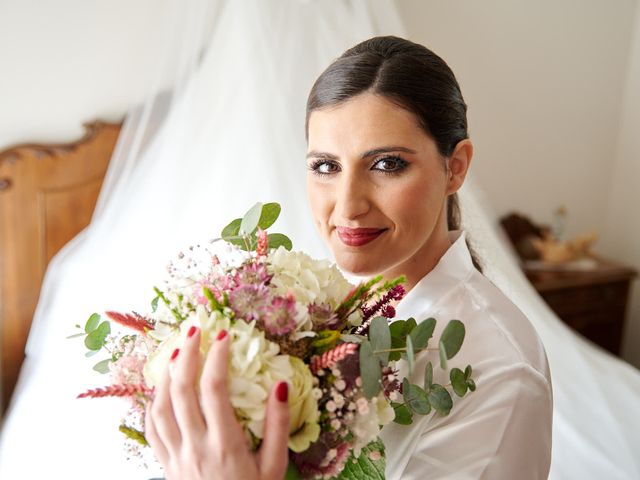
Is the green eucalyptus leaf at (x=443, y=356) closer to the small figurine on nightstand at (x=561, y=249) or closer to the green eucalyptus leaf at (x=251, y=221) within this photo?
the green eucalyptus leaf at (x=251, y=221)

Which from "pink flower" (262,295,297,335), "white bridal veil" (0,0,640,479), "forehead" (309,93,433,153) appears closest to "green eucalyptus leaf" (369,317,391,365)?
"pink flower" (262,295,297,335)

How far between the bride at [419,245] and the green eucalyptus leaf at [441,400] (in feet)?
0.21

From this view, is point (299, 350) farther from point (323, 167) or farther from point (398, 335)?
point (323, 167)

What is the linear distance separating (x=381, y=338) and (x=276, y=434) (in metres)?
0.17

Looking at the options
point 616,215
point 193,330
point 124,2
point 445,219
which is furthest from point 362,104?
point 616,215

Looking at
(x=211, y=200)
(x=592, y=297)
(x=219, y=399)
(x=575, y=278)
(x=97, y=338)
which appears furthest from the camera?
(x=592, y=297)

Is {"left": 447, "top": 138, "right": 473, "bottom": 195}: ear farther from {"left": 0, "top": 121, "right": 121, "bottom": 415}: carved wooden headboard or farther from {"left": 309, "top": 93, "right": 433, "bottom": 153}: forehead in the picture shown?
{"left": 0, "top": 121, "right": 121, "bottom": 415}: carved wooden headboard

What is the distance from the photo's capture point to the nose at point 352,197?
916 mm

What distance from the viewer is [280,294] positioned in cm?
69

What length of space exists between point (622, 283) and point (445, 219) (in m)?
2.55

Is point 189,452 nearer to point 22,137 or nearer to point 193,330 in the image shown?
point 193,330

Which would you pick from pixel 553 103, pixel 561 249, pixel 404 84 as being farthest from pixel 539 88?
pixel 404 84

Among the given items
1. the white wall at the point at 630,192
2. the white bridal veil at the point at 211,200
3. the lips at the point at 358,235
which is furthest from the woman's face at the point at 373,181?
the white wall at the point at 630,192

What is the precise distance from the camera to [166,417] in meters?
0.62
